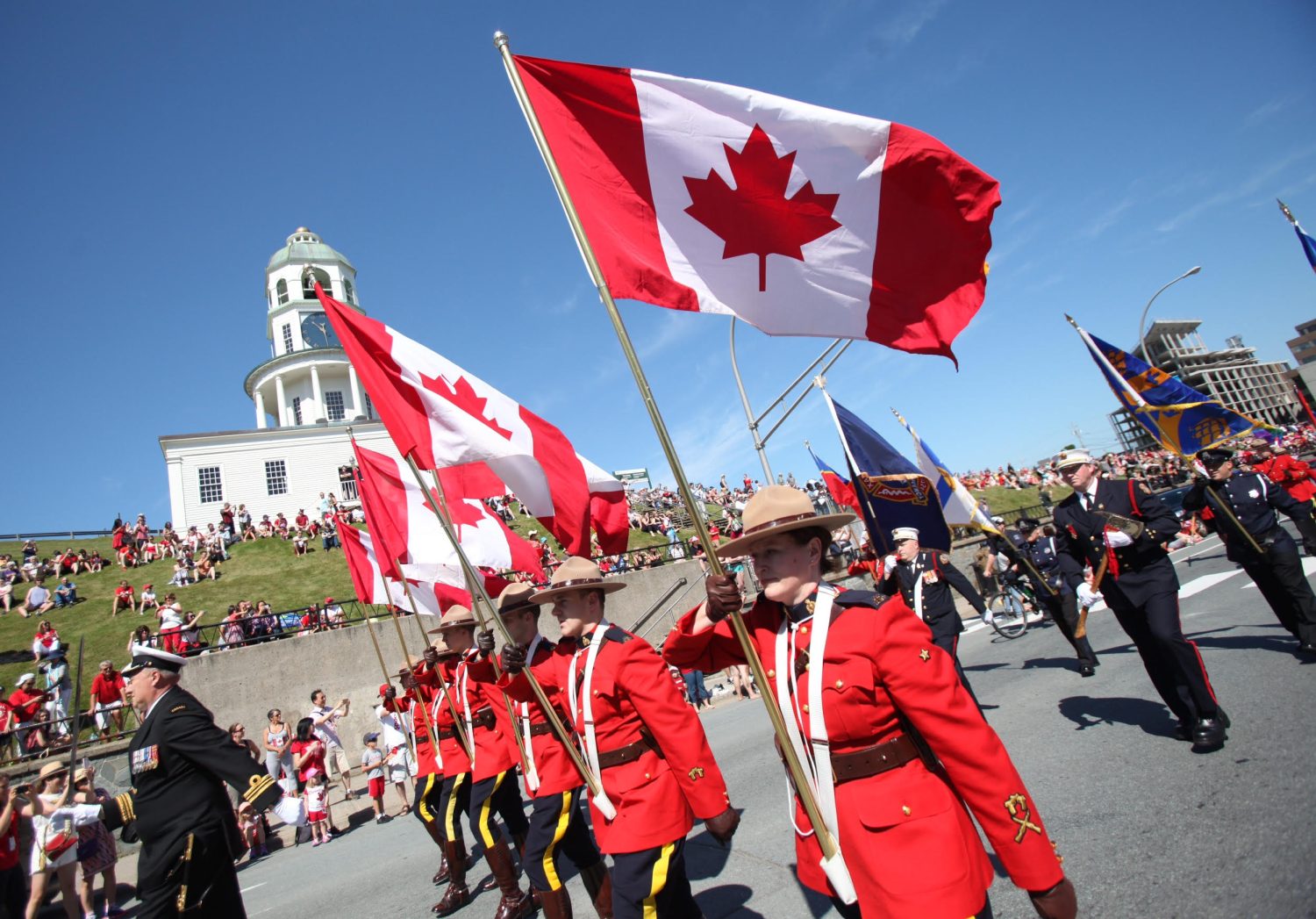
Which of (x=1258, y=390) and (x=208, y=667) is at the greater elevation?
(x=1258, y=390)

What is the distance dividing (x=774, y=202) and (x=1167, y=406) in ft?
26.8

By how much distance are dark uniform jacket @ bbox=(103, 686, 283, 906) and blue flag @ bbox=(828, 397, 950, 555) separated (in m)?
6.52

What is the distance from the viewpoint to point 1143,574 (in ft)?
19.3

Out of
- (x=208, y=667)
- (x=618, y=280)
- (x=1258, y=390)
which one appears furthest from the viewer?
(x=1258, y=390)

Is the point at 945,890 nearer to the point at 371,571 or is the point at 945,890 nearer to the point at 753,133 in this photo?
the point at 753,133

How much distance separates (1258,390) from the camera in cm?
11550

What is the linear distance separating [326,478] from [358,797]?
3419cm

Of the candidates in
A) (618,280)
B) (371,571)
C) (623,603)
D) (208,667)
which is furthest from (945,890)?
(623,603)

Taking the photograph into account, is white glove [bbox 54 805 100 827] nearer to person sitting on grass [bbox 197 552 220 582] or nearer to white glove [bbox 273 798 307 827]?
white glove [bbox 273 798 307 827]

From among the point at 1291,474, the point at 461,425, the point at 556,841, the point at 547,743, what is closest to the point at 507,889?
the point at 556,841

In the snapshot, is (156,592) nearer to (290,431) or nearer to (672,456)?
(290,431)

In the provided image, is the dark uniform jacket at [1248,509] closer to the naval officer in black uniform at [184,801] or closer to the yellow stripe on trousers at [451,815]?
the yellow stripe on trousers at [451,815]

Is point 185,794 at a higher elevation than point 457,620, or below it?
below

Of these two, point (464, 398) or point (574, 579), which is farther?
point (464, 398)
